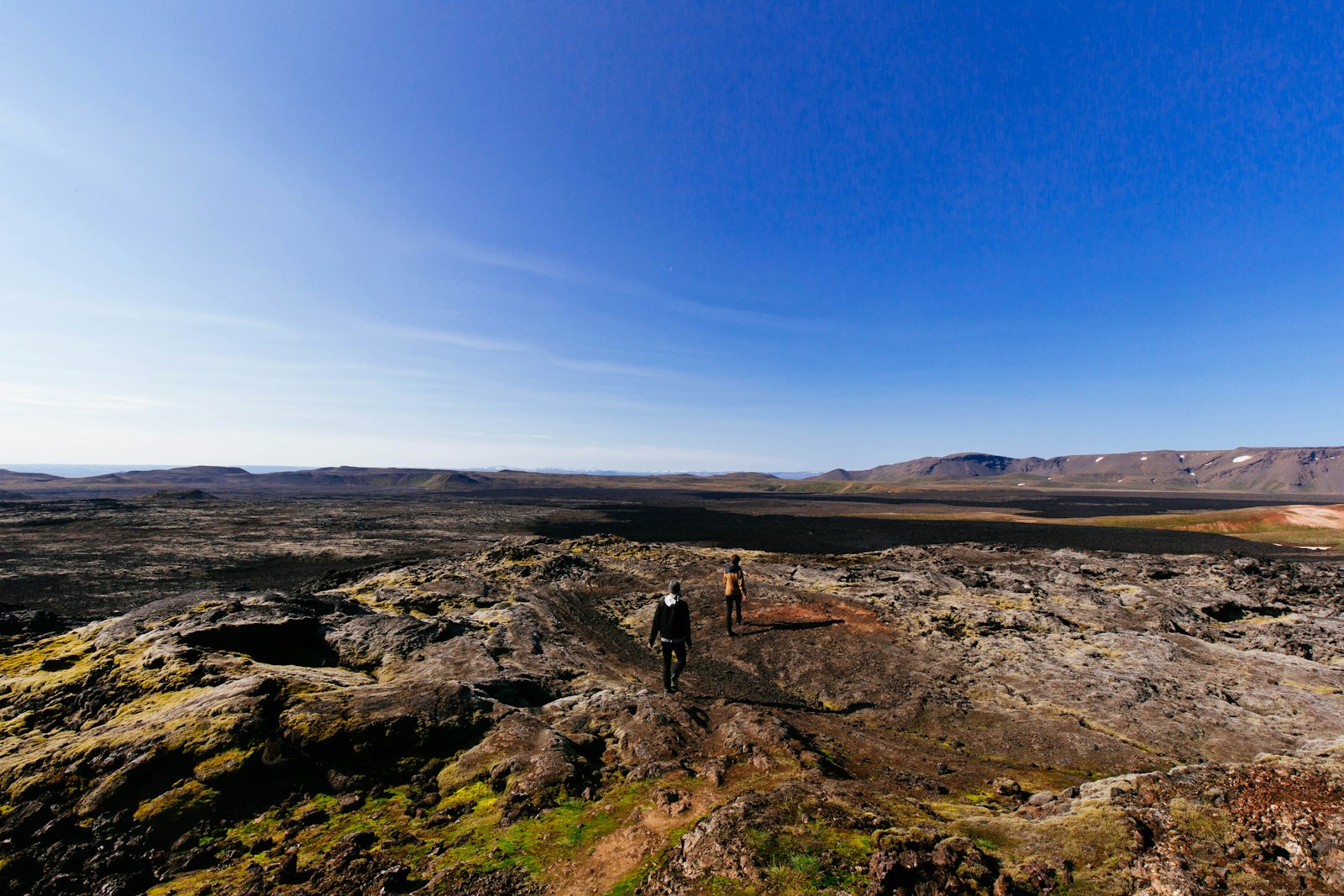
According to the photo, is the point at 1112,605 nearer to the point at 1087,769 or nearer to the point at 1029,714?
the point at 1029,714

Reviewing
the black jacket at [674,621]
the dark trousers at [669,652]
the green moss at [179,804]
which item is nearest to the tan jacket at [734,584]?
the dark trousers at [669,652]

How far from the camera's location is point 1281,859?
15.0 feet

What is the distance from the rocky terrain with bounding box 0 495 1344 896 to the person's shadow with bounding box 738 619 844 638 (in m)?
0.14

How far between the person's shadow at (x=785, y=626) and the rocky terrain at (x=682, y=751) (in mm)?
144

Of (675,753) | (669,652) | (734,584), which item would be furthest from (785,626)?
(675,753)

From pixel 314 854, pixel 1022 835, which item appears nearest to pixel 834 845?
pixel 1022 835

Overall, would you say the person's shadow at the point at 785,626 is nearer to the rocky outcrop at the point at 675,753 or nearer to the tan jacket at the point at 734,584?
the rocky outcrop at the point at 675,753

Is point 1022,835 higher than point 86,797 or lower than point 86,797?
higher

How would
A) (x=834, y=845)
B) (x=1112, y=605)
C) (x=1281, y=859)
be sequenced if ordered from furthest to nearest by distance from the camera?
(x=1112, y=605)
(x=834, y=845)
(x=1281, y=859)

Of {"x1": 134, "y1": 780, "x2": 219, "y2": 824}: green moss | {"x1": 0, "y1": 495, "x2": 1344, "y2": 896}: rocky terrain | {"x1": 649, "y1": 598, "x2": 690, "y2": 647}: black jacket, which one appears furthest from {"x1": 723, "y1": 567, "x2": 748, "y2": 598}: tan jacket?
{"x1": 134, "y1": 780, "x2": 219, "y2": 824}: green moss

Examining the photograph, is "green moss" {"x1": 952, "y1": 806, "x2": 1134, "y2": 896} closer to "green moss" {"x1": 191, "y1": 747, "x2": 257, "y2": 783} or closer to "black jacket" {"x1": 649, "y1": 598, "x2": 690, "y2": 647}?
"black jacket" {"x1": 649, "y1": 598, "x2": 690, "y2": 647}

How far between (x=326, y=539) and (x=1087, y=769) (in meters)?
59.0

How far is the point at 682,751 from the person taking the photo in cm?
834

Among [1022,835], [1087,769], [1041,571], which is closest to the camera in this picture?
[1022,835]
